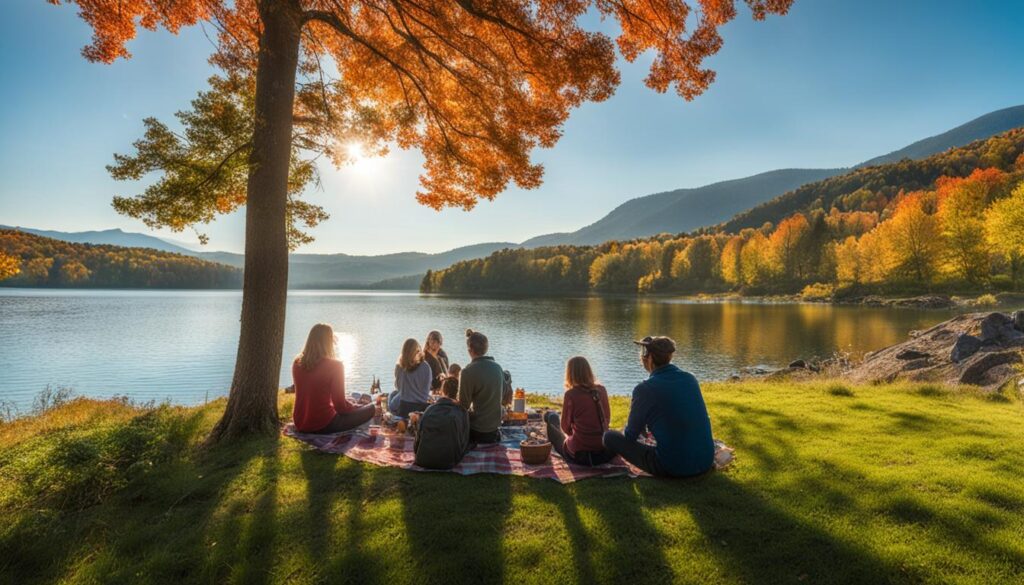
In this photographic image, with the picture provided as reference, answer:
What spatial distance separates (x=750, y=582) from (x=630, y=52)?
9013mm

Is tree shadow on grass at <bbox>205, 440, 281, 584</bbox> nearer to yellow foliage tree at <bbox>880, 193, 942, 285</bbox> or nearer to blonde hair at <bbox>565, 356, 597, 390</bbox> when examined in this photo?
blonde hair at <bbox>565, 356, 597, 390</bbox>

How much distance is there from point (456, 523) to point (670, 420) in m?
2.74

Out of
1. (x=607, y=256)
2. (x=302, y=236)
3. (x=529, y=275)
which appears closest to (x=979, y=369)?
(x=302, y=236)

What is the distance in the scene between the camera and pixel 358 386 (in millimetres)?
20781

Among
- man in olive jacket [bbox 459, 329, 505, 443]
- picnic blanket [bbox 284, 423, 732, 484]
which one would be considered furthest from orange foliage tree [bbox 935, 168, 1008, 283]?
man in olive jacket [bbox 459, 329, 505, 443]

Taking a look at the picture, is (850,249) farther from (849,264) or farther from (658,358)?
(658,358)

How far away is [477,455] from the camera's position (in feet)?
22.0

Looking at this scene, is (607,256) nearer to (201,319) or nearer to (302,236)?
(201,319)

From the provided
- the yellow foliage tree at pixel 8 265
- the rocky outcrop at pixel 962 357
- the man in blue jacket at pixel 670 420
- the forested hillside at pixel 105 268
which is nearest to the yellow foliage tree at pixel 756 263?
the rocky outcrop at pixel 962 357

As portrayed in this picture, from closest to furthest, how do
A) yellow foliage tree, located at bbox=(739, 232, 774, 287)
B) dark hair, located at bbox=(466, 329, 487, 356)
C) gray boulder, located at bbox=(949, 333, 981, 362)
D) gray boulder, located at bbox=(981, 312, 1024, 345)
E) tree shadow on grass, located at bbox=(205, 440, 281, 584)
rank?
1. tree shadow on grass, located at bbox=(205, 440, 281, 584)
2. dark hair, located at bbox=(466, 329, 487, 356)
3. gray boulder, located at bbox=(949, 333, 981, 362)
4. gray boulder, located at bbox=(981, 312, 1024, 345)
5. yellow foliage tree, located at bbox=(739, 232, 774, 287)

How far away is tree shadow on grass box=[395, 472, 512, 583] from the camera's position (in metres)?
3.90

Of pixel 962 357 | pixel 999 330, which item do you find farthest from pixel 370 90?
pixel 999 330

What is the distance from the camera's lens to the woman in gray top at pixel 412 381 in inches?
351

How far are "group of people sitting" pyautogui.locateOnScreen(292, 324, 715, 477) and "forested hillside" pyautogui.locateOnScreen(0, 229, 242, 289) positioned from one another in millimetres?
136784
